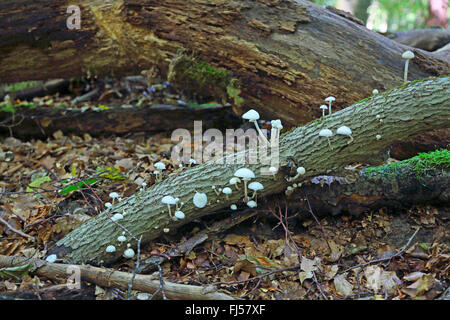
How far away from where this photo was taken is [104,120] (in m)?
6.16

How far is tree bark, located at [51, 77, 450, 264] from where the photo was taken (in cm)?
325

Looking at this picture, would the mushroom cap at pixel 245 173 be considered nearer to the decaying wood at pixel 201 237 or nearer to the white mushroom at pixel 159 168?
the decaying wood at pixel 201 237

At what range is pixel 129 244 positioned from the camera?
325cm

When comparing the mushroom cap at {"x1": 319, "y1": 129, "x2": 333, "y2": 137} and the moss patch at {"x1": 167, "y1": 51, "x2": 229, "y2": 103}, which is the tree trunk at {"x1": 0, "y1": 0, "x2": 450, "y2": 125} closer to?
the moss patch at {"x1": 167, "y1": 51, "x2": 229, "y2": 103}

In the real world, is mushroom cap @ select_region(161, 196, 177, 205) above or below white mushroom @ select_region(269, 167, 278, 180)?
below

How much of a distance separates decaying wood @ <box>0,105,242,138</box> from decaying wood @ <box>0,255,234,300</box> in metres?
3.47

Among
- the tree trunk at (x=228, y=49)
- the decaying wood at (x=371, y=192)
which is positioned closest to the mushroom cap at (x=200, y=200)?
the decaying wood at (x=371, y=192)

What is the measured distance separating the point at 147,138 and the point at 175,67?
1526mm

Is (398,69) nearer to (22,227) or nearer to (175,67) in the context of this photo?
(175,67)

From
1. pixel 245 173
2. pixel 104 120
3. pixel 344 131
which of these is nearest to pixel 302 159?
pixel 344 131

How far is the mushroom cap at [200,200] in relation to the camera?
3264mm

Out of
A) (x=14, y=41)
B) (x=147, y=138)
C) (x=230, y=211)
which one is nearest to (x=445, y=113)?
(x=230, y=211)

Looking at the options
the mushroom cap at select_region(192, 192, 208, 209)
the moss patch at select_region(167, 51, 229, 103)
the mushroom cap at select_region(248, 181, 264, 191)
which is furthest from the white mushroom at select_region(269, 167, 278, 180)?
the moss patch at select_region(167, 51, 229, 103)

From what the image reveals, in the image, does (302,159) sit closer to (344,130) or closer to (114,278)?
(344,130)
